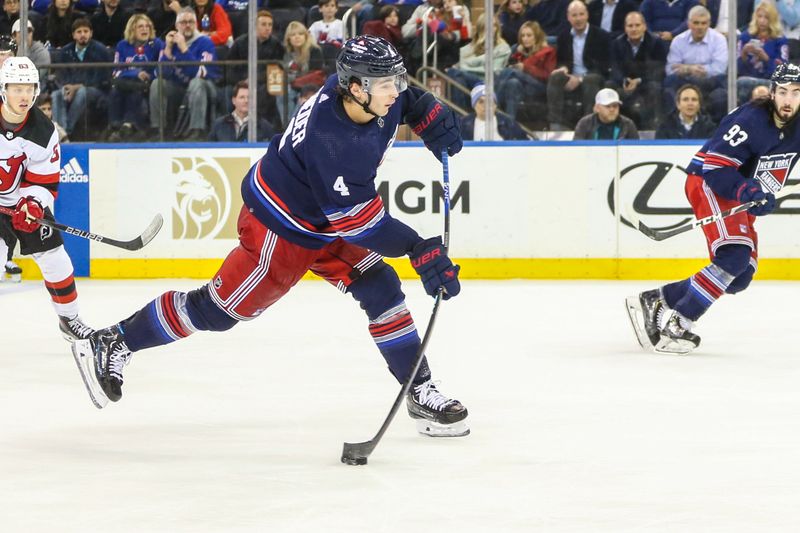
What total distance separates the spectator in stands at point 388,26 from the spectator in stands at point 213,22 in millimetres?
918

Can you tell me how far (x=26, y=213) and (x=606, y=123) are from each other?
13.6 feet

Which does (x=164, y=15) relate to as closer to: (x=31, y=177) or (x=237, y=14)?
(x=237, y=14)

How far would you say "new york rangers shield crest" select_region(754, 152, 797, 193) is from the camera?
5.12 m

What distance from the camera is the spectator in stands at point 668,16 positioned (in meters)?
7.92

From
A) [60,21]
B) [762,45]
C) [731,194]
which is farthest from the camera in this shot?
[60,21]

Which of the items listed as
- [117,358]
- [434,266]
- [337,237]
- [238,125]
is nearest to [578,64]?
[238,125]

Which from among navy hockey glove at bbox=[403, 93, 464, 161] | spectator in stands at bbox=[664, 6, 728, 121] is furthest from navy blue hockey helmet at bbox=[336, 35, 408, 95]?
spectator in stands at bbox=[664, 6, 728, 121]

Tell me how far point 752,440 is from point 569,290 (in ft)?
13.3

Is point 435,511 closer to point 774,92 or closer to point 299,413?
point 299,413

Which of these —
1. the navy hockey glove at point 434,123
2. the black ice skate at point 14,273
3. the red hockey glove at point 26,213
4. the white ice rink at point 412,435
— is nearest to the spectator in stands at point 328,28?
the black ice skate at point 14,273

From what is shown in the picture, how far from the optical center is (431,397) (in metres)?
3.56

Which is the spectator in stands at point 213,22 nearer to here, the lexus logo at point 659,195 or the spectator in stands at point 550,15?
the spectator in stands at point 550,15

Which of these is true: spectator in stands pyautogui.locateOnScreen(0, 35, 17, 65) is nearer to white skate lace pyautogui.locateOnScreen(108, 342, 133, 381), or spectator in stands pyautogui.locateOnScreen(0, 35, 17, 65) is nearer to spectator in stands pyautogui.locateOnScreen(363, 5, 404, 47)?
spectator in stands pyautogui.locateOnScreen(363, 5, 404, 47)

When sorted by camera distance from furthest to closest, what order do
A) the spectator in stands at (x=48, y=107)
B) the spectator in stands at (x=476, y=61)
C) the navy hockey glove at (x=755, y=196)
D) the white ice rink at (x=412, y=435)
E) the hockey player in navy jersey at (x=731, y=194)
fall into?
1. the spectator in stands at (x=48, y=107)
2. the spectator in stands at (x=476, y=61)
3. the hockey player in navy jersey at (x=731, y=194)
4. the navy hockey glove at (x=755, y=196)
5. the white ice rink at (x=412, y=435)
